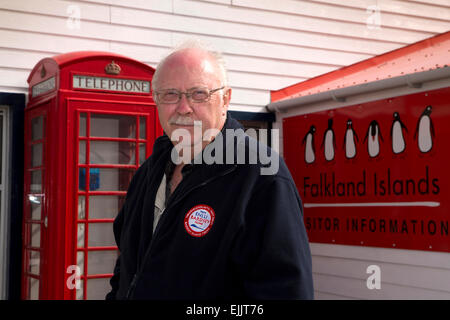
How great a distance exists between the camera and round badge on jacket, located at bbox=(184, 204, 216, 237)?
1947 mm

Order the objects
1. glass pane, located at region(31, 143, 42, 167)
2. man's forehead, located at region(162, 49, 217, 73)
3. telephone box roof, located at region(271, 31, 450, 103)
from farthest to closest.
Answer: telephone box roof, located at region(271, 31, 450, 103) < glass pane, located at region(31, 143, 42, 167) < man's forehead, located at region(162, 49, 217, 73)

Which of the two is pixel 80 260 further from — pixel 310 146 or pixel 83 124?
pixel 310 146

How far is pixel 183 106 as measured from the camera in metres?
2.12

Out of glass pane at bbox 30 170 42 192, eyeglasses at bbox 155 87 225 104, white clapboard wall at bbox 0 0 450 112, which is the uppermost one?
white clapboard wall at bbox 0 0 450 112

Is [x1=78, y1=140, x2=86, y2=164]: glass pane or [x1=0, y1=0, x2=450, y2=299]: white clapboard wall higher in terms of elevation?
[x1=0, y1=0, x2=450, y2=299]: white clapboard wall

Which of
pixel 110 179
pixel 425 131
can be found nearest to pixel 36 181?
pixel 110 179

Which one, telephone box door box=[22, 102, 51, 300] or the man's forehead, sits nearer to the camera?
the man's forehead

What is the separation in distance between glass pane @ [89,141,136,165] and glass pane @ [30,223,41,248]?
814 mm

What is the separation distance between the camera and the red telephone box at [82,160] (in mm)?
4898

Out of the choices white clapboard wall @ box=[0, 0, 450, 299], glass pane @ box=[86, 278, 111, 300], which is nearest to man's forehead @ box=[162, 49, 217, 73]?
white clapboard wall @ box=[0, 0, 450, 299]

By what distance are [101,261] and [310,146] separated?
267 cm

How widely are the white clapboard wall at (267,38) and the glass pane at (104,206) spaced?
1.43m

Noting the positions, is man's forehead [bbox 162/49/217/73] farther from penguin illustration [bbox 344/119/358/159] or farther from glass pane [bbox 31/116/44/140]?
penguin illustration [bbox 344/119/358/159]

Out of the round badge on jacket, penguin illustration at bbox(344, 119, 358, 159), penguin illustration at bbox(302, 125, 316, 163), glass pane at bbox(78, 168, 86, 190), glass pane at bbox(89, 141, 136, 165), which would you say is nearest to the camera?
the round badge on jacket
